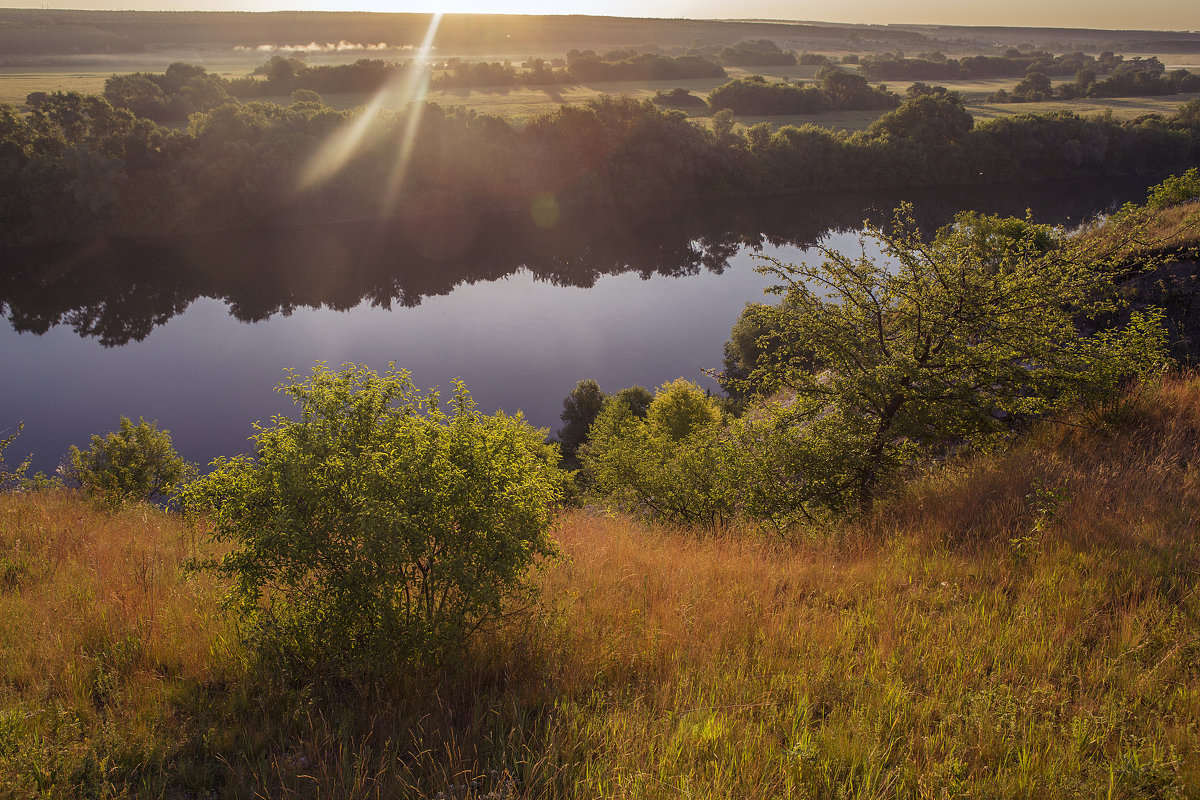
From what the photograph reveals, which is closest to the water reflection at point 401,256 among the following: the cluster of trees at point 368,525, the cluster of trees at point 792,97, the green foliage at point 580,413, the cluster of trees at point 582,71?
the green foliage at point 580,413

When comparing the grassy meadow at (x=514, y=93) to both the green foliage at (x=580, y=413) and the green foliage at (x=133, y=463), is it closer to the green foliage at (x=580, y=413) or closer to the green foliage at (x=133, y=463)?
the green foliage at (x=580, y=413)

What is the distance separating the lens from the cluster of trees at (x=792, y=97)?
275ft

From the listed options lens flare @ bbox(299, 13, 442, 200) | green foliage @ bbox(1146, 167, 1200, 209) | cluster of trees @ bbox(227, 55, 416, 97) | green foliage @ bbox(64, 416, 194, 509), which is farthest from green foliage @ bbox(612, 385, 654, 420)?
cluster of trees @ bbox(227, 55, 416, 97)

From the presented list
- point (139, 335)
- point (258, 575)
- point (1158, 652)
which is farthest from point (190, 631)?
point (139, 335)

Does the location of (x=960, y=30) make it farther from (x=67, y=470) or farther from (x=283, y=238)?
(x=67, y=470)

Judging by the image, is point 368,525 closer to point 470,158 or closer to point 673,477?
point 673,477

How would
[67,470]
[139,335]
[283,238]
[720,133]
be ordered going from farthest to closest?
[720,133]
[283,238]
[139,335]
[67,470]

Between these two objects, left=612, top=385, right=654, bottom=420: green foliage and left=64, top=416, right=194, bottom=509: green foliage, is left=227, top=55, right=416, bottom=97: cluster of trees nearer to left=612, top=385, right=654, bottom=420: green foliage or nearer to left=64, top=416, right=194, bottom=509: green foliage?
left=612, top=385, right=654, bottom=420: green foliage

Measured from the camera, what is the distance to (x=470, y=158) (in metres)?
54.8

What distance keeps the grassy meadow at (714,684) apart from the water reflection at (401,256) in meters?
31.3

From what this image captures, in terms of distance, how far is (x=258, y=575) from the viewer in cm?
329

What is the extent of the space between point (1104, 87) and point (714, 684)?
4938 inches

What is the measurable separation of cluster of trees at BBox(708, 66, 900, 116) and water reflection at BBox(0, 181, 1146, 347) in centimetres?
Result: 2755

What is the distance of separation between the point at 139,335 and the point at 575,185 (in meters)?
37.1
